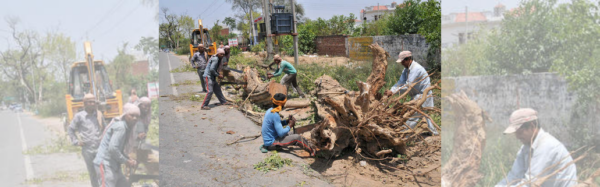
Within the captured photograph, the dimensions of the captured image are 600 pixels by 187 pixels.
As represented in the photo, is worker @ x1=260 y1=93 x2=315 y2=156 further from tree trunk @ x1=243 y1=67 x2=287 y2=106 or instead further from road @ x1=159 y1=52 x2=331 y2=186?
tree trunk @ x1=243 y1=67 x2=287 y2=106

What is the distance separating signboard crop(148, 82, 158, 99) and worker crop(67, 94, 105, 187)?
0.23 metres

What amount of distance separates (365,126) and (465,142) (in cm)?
235

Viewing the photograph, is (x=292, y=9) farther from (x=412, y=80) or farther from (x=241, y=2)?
(x=241, y=2)

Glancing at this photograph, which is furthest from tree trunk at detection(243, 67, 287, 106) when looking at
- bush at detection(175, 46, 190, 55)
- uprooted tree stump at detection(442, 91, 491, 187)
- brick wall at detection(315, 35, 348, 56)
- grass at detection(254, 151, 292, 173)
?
bush at detection(175, 46, 190, 55)

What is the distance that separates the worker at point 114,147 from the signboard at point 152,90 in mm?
91

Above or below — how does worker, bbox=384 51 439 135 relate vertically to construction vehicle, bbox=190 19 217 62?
below

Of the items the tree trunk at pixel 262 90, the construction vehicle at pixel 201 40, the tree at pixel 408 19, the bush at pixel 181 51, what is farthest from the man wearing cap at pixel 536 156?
the bush at pixel 181 51

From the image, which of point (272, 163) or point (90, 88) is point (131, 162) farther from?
point (272, 163)

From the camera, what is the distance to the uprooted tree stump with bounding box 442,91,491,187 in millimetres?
2432

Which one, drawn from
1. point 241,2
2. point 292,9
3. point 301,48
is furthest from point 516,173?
point 241,2

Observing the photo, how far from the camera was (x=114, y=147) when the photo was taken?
5.89ft

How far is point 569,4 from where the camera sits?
2.19m

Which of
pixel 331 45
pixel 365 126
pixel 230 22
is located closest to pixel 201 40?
pixel 331 45

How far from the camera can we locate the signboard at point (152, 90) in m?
1.87
